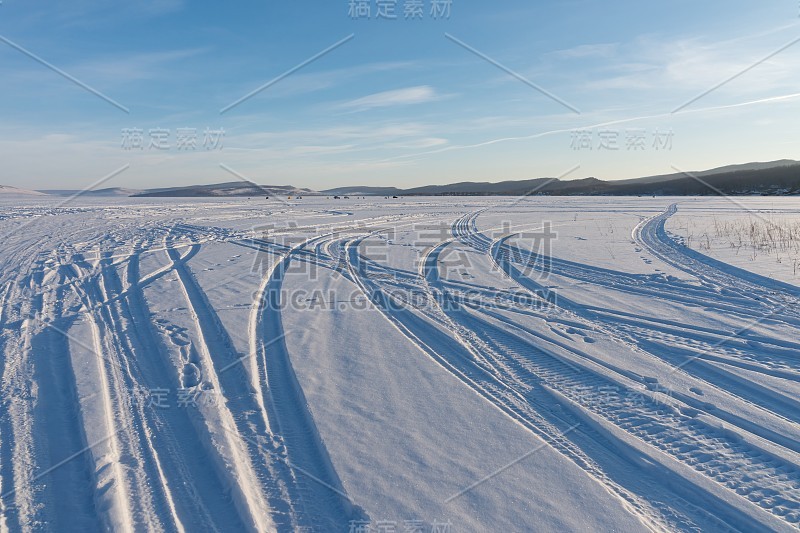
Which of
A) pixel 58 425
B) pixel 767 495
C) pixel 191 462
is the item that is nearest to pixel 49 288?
pixel 58 425

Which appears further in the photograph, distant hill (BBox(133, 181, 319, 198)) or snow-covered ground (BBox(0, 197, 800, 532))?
distant hill (BBox(133, 181, 319, 198))

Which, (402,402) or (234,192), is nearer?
(402,402)

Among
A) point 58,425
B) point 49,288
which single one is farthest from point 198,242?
point 58,425

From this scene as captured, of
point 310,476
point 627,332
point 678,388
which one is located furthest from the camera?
point 627,332

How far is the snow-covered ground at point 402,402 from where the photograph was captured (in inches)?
130

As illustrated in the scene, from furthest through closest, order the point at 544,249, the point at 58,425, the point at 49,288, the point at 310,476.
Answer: the point at 544,249, the point at 49,288, the point at 58,425, the point at 310,476

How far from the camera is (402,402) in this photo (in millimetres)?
4773

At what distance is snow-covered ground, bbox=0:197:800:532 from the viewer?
331cm

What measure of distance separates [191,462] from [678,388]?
4357mm

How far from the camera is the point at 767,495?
11.0ft

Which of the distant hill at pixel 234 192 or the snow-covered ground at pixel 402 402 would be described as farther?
the distant hill at pixel 234 192

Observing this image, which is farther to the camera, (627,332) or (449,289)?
(449,289)

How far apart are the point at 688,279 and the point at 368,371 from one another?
725cm

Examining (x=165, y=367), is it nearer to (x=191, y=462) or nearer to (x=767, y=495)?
(x=191, y=462)
